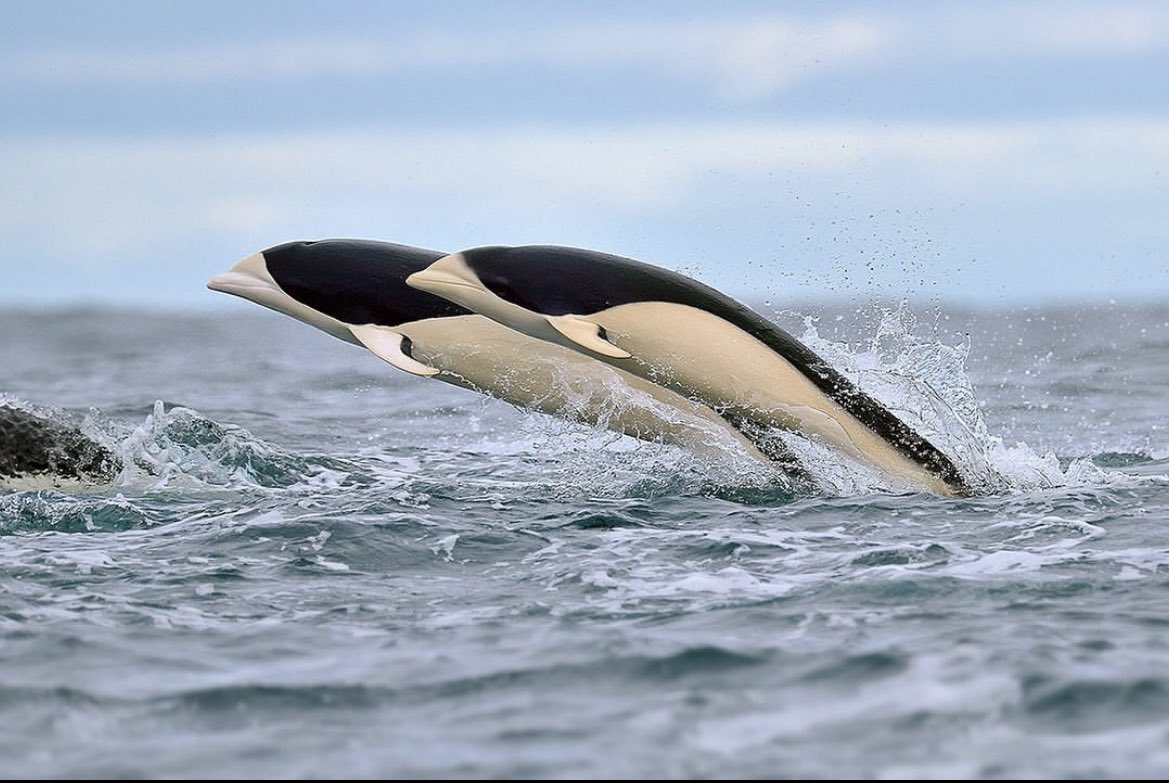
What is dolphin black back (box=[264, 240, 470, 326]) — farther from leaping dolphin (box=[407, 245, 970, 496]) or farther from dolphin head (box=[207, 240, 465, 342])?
leaping dolphin (box=[407, 245, 970, 496])

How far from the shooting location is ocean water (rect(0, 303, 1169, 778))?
24.2 ft

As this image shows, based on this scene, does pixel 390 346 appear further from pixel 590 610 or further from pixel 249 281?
pixel 590 610

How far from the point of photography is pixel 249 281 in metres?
16.6

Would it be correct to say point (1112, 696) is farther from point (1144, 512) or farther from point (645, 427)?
point (645, 427)

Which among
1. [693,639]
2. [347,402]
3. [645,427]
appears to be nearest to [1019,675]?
[693,639]

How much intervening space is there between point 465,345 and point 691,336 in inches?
96.0

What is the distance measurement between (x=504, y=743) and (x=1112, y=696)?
293 cm

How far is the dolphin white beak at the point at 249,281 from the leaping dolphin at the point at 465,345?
0.12 ft

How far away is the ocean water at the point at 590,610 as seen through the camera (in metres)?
7.38

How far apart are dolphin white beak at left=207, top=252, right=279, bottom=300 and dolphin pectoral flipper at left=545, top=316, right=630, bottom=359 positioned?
3.49m

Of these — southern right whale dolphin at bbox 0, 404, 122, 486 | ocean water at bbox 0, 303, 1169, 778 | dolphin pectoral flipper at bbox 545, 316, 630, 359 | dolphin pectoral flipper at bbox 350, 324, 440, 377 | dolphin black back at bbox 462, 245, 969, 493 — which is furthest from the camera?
southern right whale dolphin at bbox 0, 404, 122, 486

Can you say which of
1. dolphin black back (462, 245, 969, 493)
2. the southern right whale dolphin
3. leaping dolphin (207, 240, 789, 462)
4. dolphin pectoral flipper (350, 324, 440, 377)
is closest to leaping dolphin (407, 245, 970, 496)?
dolphin black back (462, 245, 969, 493)

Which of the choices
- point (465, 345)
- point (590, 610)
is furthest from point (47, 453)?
point (590, 610)

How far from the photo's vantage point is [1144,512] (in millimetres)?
13359
